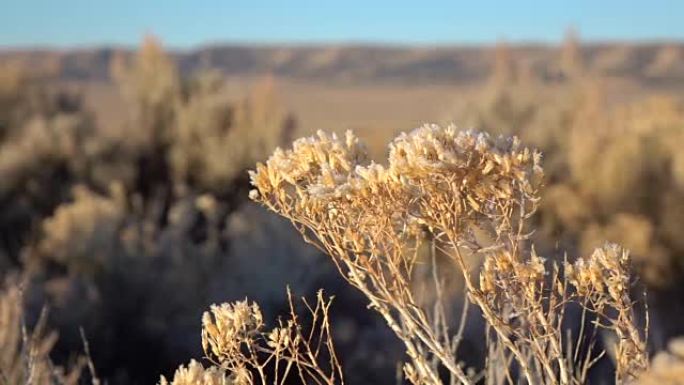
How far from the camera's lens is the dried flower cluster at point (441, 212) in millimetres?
1850

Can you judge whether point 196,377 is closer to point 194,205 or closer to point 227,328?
point 227,328

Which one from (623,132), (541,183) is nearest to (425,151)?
(541,183)

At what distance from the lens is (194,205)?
37.3 feet

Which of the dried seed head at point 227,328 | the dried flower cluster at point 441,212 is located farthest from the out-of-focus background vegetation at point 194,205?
the dried seed head at point 227,328

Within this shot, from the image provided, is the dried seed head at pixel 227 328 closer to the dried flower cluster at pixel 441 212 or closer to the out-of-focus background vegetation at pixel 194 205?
the dried flower cluster at pixel 441 212

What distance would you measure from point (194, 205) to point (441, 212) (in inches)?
378

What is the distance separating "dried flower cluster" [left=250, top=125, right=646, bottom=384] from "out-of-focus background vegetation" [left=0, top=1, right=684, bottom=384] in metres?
0.50

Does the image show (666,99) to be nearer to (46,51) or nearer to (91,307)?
(91,307)

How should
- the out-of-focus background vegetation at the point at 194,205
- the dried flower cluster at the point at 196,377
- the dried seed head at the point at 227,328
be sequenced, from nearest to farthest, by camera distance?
the dried flower cluster at the point at 196,377, the dried seed head at the point at 227,328, the out-of-focus background vegetation at the point at 194,205

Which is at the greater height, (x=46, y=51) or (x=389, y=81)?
(x=46, y=51)

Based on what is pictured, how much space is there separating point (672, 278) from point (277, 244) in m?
4.32

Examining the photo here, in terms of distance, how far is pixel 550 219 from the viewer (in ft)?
38.8

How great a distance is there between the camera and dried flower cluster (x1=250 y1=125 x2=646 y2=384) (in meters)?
1.85

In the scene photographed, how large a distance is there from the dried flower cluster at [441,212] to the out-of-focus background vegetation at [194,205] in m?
0.50
